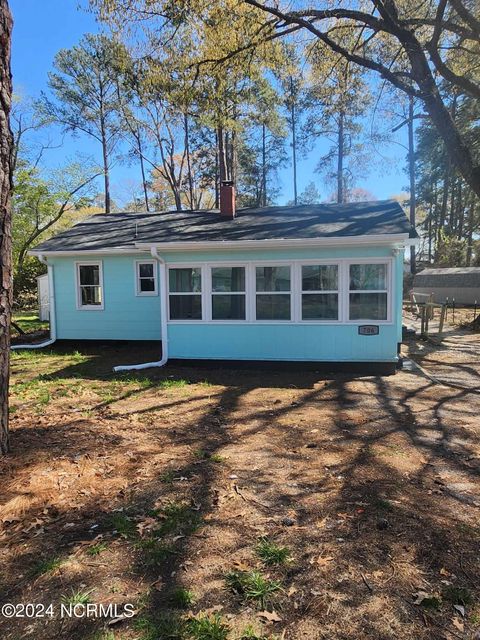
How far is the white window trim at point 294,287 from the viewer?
820 centimetres

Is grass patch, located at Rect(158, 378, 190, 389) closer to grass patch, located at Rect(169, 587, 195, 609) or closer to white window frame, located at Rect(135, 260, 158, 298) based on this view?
white window frame, located at Rect(135, 260, 158, 298)

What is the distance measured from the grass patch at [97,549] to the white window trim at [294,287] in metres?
6.39

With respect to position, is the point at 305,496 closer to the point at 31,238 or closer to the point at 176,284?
the point at 176,284

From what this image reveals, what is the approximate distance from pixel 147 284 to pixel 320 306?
17.9 ft

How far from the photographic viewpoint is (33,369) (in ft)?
29.2

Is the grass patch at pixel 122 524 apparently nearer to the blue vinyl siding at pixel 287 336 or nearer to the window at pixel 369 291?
the blue vinyl siding at pixel 287 336

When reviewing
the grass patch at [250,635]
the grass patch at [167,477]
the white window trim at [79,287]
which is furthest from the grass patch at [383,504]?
the white window trim at [79,287]

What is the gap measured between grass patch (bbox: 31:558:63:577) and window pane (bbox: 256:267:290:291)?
6.79m

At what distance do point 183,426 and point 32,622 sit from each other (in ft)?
10.5

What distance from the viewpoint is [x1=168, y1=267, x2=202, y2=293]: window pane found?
9039 mm

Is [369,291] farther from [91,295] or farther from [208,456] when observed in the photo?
[91,295]

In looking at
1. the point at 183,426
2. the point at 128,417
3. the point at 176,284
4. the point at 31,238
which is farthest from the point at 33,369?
the point at 31,238

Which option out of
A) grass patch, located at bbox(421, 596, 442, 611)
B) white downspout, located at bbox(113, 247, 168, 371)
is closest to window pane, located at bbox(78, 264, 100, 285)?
white downspout, located at bbox(113, 247, 168, 371)

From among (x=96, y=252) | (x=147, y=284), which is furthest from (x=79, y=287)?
(x=147, y=284)
